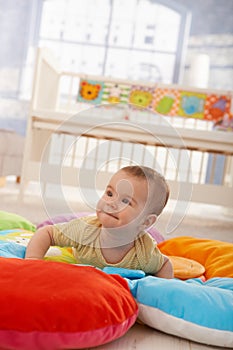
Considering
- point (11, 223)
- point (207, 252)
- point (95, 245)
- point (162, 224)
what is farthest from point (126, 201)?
Result: point (11, 223)

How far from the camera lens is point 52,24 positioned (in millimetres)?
4934

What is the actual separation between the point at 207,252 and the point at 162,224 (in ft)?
0.51

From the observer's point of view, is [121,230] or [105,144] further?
[105,144]

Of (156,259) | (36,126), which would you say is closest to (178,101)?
(36,126)

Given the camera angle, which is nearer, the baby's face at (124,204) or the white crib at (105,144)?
the baby's face at (124,204)

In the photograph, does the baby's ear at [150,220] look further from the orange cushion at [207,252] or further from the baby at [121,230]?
the orange cushion at [207,252]

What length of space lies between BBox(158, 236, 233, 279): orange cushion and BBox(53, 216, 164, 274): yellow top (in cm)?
18

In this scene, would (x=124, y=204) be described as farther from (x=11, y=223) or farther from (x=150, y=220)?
(x=11, y=223)

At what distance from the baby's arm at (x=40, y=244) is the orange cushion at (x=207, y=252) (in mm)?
381

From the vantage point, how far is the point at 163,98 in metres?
3.58

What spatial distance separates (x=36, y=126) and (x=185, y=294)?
6.24ft

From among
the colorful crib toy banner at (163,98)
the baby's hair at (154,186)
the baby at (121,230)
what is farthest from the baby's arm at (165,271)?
the colorful crib toy banner at (163,98)

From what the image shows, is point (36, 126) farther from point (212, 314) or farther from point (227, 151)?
point (212, 314)

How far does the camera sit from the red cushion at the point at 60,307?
74 cm
